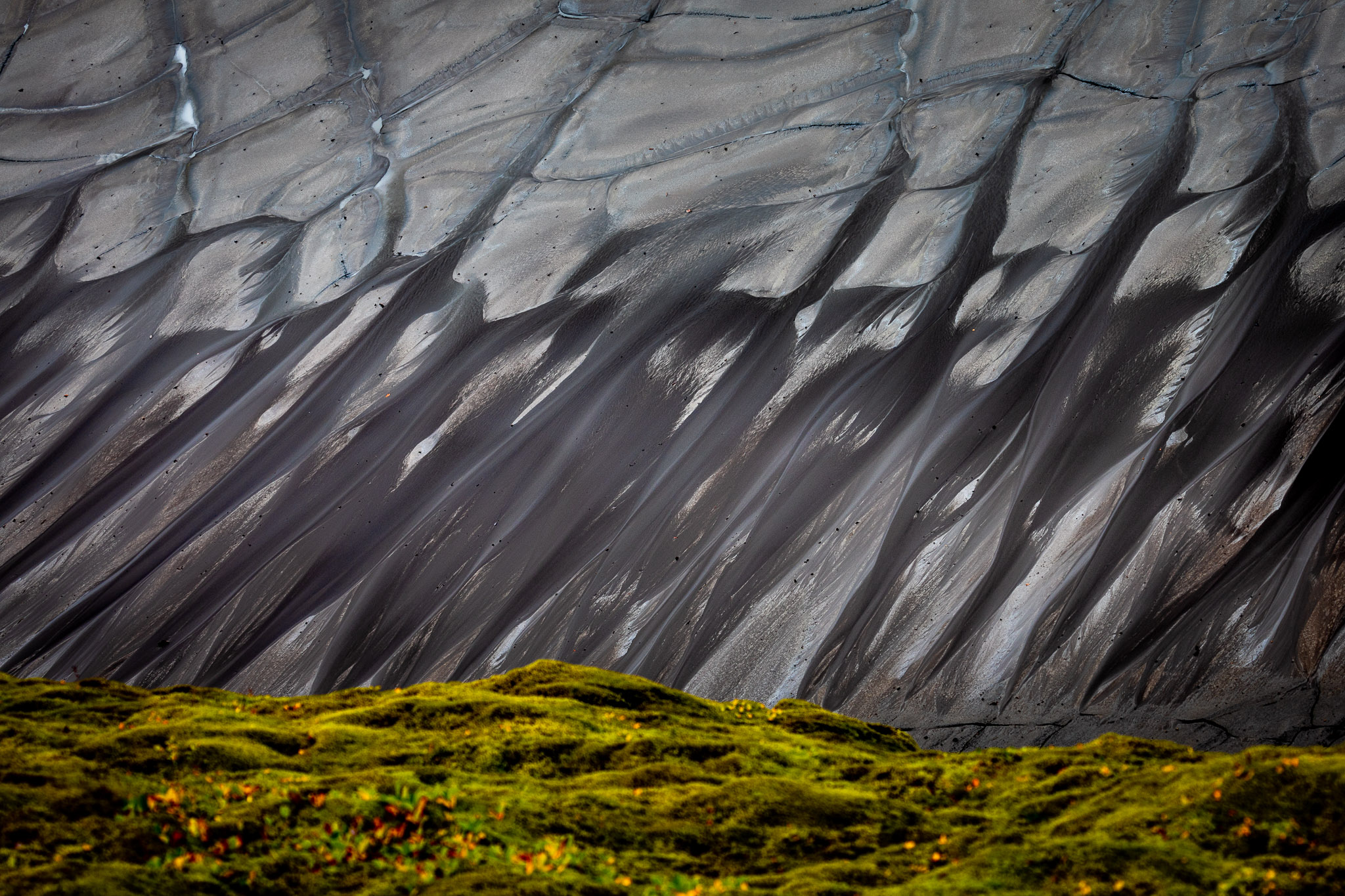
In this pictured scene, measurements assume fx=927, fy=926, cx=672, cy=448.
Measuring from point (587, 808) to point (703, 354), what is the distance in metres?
2.85

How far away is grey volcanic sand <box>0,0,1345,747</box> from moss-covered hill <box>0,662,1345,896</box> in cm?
133

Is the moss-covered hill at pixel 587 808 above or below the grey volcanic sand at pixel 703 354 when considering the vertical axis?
below

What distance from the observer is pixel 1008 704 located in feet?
10.8

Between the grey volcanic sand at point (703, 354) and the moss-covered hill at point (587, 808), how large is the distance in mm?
1330

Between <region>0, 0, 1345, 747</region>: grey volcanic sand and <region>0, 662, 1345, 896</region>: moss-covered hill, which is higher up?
<region>0, 0, 1345, 747</region>: grey volcanic sand

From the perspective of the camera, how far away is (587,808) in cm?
191

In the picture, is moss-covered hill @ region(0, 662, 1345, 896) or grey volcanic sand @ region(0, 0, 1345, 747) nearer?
moss-covered hill @ region(0, 662, 1345, 896)

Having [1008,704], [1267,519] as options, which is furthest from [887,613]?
[1267,519]

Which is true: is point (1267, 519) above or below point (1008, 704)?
above

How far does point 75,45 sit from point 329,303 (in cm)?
306

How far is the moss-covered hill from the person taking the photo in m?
1.57

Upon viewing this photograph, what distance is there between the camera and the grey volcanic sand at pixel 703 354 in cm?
353

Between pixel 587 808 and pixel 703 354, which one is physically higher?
pixel 703 354

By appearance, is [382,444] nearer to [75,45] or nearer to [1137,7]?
[75,45]
